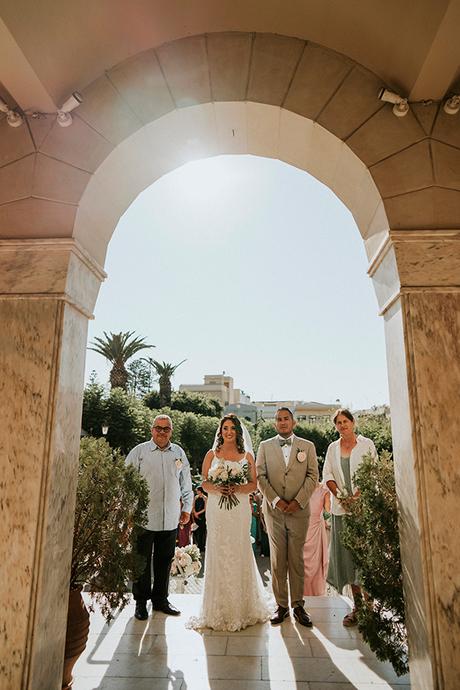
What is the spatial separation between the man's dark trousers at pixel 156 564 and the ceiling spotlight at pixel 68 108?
3530mm

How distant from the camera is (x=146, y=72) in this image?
3.06 metres

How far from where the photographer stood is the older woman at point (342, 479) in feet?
13.8

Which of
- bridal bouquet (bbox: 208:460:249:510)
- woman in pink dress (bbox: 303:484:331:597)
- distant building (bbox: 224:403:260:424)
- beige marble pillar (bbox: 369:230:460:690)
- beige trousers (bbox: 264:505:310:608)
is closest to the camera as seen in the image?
beige marble pillar (bbox: 369:230:460:690)

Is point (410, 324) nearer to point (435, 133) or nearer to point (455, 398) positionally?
point (455, 398)

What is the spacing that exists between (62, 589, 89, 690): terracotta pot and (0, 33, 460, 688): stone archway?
0.26m

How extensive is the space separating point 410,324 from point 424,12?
181cm

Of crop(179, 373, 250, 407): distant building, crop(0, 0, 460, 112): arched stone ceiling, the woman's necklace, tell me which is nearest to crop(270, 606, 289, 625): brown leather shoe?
the woman's necklace

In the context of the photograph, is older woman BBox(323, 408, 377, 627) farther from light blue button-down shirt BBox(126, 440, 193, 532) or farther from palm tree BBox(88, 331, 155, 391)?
palm tree BBox(88, 331, 155, 391)

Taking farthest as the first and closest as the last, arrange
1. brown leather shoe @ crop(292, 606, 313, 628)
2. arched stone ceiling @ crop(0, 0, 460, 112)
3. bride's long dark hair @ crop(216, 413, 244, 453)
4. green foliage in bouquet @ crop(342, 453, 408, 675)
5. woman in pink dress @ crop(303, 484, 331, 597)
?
woman in pink dress @ crop(303, 484, 331, 597) < bride's long dark hair @ crop(216, 413, 244, 453) < brown leather shoe @ crop(292, 606, 313, 628) < green foliage in bouquet @ crop(342, 453, 408, 675) < arched stone ceiling @ crop(0, 0, 460, 112)

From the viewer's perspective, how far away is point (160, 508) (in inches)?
169

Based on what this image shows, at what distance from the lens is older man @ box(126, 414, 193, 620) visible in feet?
13.6

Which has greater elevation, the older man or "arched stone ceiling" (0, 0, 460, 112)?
"arched stone ceiling" (0, 0, 460, 112)

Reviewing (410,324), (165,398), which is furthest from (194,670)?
(165,398)

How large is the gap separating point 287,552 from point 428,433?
2.26 metres
